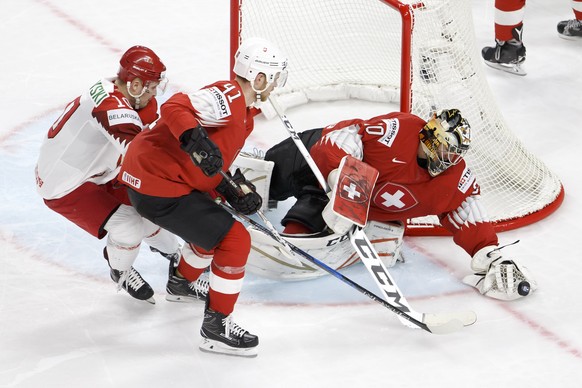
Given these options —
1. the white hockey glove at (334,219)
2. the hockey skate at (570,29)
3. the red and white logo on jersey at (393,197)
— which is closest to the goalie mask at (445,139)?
the red and white logo on jersey at (393,197)

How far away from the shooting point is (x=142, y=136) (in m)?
3.47

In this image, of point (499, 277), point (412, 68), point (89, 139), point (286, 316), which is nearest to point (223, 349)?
point (286, 316)

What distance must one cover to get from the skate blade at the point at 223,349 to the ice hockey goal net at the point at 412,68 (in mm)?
1106

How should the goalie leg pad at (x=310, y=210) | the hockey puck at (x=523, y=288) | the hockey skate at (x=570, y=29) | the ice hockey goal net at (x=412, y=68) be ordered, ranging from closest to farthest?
the hockey puck at (x=523, y=288) < the goalie leg pad at (x=310, y=210) < the ice hockey goal net at (x=412, y=68) < the hockey skate at (x=570, y=29)

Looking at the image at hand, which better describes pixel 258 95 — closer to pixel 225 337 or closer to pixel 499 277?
pixel 225 337

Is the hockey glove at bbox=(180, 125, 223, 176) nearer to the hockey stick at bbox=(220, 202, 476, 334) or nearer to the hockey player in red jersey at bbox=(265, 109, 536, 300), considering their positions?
the hockey stick at bbox=(220, 202, 476, 334)

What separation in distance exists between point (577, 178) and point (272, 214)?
1489mm

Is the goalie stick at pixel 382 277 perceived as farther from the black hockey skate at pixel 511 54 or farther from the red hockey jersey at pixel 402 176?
the black hockey skate at pixel 511 54

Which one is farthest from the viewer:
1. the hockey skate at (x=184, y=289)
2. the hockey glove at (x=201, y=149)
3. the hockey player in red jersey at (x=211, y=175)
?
the hockey skate at (x=184, y=289)

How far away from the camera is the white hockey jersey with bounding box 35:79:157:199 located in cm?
357

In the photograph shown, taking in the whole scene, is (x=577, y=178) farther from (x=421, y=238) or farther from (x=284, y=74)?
(x=284, y=74)

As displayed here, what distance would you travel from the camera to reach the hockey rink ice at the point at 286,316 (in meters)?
3.52

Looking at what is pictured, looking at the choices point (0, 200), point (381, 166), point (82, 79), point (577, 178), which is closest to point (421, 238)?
point (381, 166)

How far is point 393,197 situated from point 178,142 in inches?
40.3
